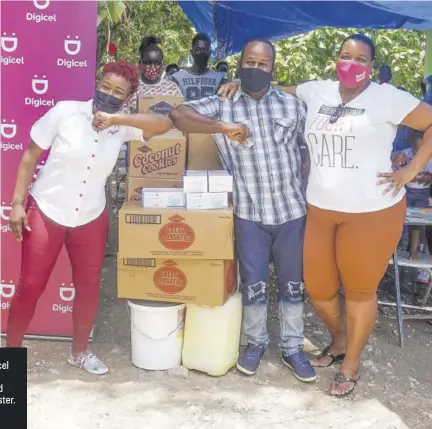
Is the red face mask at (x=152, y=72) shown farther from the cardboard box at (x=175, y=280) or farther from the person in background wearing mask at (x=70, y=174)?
the cardboard box at (x=175, y=280)

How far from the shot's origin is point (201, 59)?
247 inches

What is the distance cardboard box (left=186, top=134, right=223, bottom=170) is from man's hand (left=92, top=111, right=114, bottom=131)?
0.76 m

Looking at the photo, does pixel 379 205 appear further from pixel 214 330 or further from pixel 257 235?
pixel 214 330

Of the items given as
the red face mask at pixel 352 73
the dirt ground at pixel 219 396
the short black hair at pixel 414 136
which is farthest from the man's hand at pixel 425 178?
the red face mask at pixel 352 73

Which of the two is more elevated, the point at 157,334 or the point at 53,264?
the point at 53,264

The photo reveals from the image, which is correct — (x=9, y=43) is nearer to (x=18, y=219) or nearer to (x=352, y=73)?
(x=18, y=219)

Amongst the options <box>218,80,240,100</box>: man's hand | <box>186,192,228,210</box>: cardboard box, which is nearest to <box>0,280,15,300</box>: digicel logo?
<box>186,192,228,210</box>: cardboard box

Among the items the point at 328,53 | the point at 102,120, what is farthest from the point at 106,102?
the point at 328,53

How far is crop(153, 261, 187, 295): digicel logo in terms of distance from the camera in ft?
11.9

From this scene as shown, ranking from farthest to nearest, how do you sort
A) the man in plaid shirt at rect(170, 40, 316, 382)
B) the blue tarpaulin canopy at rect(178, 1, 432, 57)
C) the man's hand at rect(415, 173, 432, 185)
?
1. the man's hand at rect(415, 173, 432, 185)
2. the blue tarpaulin canopy at rect(178, 1, 432, 57)
3. the man in plaid shirt at rect(170, 40, 316, 382)

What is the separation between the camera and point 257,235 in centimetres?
359

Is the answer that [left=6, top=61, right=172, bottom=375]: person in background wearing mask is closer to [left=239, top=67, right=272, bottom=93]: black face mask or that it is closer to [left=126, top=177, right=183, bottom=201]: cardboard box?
[left=126, top=177, right=183, bottom=201]: cardboard box

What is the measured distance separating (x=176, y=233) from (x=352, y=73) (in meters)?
1.26

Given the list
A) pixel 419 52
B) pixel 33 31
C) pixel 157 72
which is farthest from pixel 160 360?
pixel 419 52
